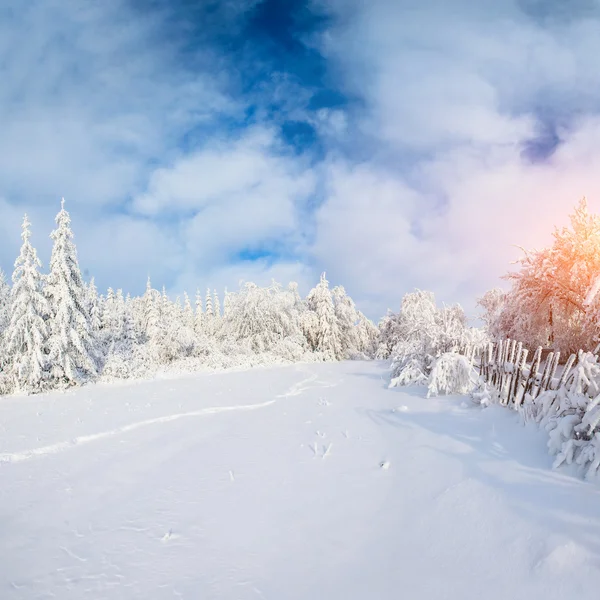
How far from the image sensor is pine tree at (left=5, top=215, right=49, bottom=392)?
1653 cm

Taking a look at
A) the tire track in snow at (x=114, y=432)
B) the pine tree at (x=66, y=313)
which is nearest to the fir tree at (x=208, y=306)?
the pine tree at (x=66, y=313)

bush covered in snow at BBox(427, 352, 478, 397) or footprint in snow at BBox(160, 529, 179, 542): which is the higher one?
bush covered in snow at BBox(427, 352, 478, 397)

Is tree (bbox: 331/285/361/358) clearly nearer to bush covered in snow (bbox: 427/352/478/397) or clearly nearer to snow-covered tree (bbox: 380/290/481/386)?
snow-covered tree (bbox: 380/290/481/386)

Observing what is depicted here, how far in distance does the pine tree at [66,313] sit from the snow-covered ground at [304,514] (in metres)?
11.4

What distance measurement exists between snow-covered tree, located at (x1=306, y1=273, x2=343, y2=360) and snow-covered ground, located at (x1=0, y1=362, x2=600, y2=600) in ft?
101

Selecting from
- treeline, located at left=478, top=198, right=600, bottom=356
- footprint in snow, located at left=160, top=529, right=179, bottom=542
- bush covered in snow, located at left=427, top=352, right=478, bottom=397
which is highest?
treeline, located at left=478, top=198, right=600, bottom=356

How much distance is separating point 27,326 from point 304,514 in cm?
1794

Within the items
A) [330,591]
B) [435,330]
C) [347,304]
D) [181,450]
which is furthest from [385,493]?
[347,304]

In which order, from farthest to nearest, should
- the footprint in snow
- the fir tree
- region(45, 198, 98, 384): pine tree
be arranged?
the fir tree → region(45, 198, 98, 384): pine tree → the footprint in snow

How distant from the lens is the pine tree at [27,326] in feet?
54.2

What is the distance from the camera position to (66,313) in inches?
702

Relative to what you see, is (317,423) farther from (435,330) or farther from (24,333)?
(24,333)

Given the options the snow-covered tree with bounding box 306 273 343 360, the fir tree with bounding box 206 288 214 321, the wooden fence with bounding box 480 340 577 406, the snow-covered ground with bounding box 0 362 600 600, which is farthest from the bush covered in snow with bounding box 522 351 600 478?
the fir tree with bounding box 206 288 214 321

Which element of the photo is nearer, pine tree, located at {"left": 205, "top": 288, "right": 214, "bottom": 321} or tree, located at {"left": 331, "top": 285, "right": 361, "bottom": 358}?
tree, located at {"left": 331, "top": 285, "right": 361, "bottom": 358}
